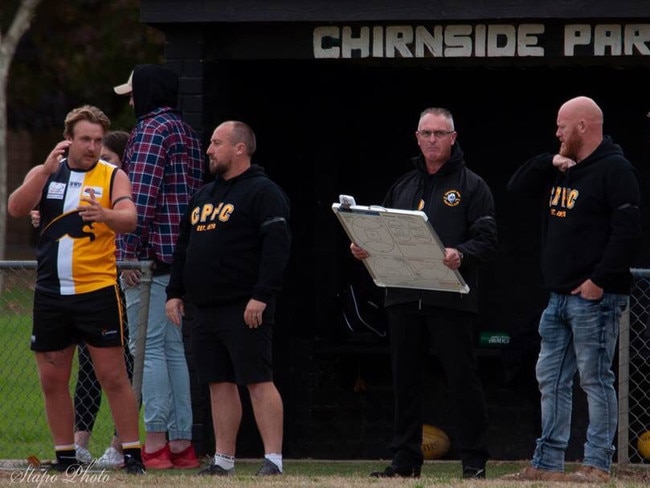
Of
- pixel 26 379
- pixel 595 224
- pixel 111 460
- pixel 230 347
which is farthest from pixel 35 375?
pixel 595 224

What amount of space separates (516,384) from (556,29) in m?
2.61

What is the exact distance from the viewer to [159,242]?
8523mm

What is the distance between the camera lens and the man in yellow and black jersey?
7434 mm

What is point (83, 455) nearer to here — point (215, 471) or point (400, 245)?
point (215, 471)

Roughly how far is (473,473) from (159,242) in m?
2.28

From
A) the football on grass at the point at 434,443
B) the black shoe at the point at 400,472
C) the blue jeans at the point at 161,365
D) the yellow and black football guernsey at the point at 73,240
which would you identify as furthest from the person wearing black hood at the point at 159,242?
the football on grass at the point at 434,443

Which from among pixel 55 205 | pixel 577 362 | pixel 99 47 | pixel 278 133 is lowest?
pixel 577 362

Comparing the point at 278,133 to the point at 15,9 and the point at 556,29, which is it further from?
the point at 15,9

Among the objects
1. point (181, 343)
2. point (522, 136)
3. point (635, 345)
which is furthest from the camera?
point (522, 136)

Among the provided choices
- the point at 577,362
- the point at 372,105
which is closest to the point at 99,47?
the point at 372,105

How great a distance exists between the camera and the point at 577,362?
7.46 meters

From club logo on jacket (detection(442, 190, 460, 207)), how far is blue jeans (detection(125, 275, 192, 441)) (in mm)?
1807

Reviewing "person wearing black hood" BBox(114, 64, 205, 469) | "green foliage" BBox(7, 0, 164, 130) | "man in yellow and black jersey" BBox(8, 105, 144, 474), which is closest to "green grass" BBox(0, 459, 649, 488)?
"person wearing black hood" BBox(114, 64, 205, 469)

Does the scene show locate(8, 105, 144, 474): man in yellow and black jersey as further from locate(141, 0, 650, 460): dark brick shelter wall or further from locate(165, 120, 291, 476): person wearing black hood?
locate(141, 0, 650, 460): dark brick shelter wall
